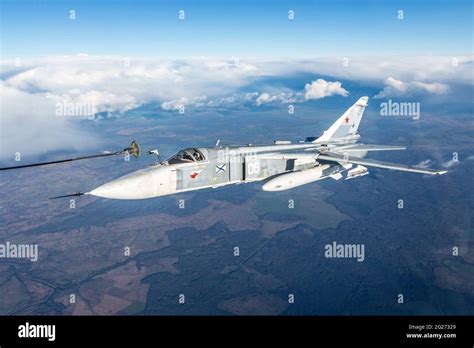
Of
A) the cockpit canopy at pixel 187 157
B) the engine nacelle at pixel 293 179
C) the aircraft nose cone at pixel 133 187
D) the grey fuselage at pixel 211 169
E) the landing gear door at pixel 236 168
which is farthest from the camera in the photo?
the landing gear door at pixel 236 168

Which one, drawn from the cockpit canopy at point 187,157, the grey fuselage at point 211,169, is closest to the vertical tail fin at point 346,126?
the grey fuselage at point 211,169

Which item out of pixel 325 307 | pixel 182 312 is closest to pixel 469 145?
pixel 325 307

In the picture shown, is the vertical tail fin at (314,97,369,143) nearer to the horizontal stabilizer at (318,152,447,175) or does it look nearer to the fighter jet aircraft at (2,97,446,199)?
the fighter jet aircraft at (2,97,446,199)

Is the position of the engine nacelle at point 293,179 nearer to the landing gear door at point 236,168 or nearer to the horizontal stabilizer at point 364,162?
the horizontal stabilizer at point 364,162

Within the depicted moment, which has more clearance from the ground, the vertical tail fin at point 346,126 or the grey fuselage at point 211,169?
the vertical tail fin at point 346,126

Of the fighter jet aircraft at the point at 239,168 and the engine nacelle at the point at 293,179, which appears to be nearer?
the fighter jet aircraft at the point at 239,168

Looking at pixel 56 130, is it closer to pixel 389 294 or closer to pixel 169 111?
pixel 169 111

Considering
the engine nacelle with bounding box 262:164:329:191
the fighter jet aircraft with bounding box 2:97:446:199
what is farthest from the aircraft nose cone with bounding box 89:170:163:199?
the engine nacelle with bounding box 262:164:329:191

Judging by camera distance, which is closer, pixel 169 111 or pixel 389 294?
pixel 389 294
